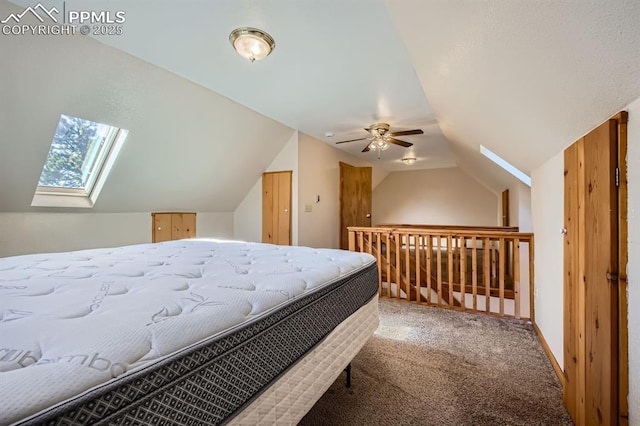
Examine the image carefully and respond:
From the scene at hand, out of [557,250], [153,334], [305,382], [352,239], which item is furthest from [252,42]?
[352,239]

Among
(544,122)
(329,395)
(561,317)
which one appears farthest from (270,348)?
(561,317)

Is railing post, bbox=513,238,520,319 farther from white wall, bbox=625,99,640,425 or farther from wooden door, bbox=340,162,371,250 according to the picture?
wooden door, bbox=340,162,371,250

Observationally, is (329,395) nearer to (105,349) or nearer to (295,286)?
(295,286)

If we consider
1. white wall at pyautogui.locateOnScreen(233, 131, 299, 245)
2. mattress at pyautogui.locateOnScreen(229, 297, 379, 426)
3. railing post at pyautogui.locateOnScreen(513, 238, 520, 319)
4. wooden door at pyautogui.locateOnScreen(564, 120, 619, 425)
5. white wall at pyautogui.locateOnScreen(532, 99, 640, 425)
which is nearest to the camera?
mattress at pyautogui.locateOnScreen(229, 297, 379, 426)

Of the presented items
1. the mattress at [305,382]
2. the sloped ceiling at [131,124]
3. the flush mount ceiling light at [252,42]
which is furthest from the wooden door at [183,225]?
the mattress at [305,382]

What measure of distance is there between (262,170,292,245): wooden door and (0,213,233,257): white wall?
1.78 metres

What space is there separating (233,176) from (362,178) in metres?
2.84

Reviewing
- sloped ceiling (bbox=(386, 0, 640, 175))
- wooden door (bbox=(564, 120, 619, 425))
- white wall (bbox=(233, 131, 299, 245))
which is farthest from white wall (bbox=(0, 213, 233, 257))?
wooden door (bbox=(564, 120, 619, 425))

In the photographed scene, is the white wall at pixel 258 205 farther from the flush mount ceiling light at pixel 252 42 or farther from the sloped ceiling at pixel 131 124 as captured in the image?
the flush mount ceiling light at pixel 252 42

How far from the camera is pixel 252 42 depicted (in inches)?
77.4

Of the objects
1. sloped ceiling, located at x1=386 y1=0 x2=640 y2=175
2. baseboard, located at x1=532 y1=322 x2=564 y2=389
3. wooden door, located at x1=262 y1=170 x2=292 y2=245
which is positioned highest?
sloped ceiling, located at x1=386 y1=0 x2=640 y2=175

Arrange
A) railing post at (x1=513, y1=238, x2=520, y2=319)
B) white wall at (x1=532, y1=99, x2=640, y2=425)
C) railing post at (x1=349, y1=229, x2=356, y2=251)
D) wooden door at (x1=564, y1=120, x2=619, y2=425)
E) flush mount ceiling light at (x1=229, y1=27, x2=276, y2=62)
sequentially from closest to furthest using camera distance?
white wall at (x1=532, y1=99, x2=640, y2=425)
wooden door at (x1=564, y1=120, x2=619, y2=425)
flush mount ceiling light at (x1=229, y1=27, x2=276, y2=62)
railing post at (x1=513, y1=238, x2=520, y2=319)
railing post at (x1=349, y1=229, x2=356, y2=251)

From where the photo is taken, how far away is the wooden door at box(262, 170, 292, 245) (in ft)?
15.1

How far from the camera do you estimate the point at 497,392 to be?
5.36 ft
